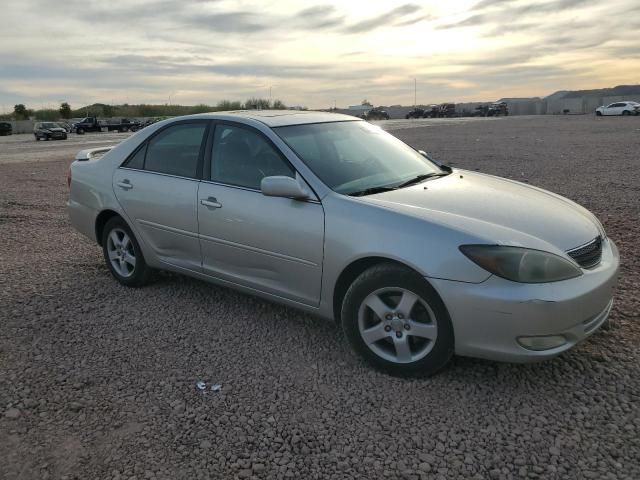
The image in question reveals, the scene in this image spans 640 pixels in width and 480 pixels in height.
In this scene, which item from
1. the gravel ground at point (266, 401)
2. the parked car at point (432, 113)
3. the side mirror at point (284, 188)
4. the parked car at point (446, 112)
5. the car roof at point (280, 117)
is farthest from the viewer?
the parked car at point (432, 113)

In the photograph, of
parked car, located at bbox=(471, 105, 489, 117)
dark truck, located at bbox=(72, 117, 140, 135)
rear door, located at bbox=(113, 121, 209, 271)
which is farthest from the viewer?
parked car, located at bbox=(471, 105, 489, 117)

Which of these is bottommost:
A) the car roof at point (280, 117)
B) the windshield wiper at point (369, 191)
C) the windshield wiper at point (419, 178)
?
the windshield wiper at point (369, 191)

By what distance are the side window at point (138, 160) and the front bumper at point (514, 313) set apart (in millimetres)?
3044

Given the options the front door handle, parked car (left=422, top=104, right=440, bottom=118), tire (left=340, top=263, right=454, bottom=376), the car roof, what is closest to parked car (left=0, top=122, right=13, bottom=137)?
parked car (left=422, top=104, right=440, bottom=118)

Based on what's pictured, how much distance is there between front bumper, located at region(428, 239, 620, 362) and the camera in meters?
2.98

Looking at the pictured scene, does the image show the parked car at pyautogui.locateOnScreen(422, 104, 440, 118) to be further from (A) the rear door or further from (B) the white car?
(A) the rear door

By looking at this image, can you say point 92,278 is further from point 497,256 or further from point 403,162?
point 497,256

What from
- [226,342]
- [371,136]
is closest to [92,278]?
[226,342]

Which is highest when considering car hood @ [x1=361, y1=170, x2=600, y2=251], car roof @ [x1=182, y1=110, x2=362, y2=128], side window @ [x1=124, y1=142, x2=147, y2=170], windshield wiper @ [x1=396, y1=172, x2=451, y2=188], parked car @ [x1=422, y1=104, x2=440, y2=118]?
parked car @ [x1=422, y1=104, x2=440, y2=118]

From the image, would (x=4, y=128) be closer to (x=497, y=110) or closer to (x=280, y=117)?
(x=497, y=110)

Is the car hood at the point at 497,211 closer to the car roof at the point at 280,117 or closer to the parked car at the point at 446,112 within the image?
the car roof at the point at 280,117

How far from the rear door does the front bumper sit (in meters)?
2.20

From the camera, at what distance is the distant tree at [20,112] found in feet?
265

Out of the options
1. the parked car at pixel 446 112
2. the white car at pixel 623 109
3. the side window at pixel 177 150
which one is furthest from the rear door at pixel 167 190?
the parked car at pixel 446 112
